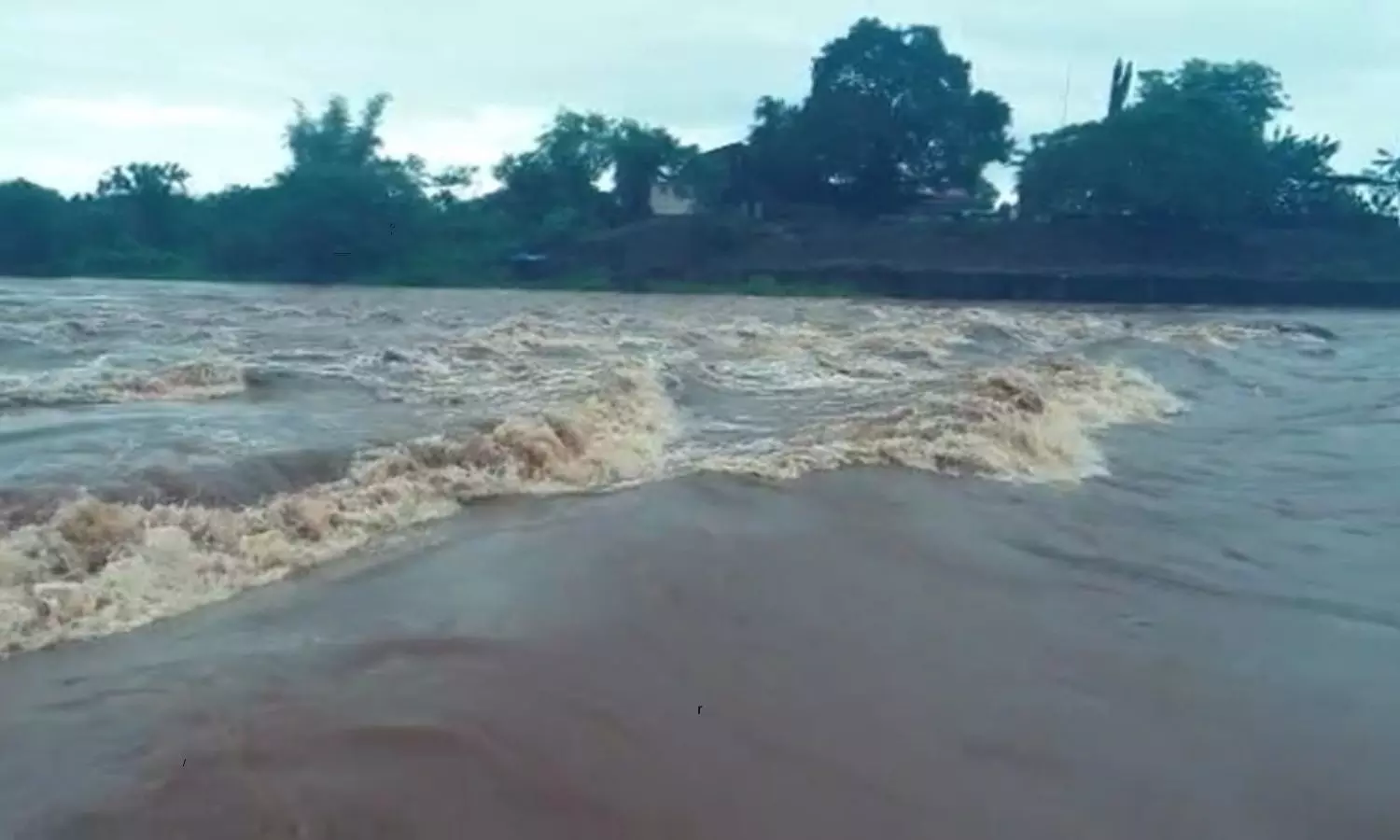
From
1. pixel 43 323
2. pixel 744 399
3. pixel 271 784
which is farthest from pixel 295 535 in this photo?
pixel 43 323

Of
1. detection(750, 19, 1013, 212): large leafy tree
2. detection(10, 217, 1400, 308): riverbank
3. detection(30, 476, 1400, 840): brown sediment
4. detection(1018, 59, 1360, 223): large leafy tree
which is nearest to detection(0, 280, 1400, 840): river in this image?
detection(30, 476, 1400, 840): brown sediment

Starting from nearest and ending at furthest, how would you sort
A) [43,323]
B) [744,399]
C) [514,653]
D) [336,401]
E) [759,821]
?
[759,821] → [514,653] → [336,401] → [744,399] → [43,323]

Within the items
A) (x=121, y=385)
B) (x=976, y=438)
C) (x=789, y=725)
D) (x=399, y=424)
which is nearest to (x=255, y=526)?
(x=789, y=725)

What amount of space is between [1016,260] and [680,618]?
129 feet

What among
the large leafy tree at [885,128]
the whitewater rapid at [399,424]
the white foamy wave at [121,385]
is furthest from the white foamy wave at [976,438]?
the large leafy tree at [885,128]

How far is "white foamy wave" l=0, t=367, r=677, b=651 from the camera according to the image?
4.50 metres

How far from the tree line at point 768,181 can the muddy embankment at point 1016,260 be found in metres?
1.22

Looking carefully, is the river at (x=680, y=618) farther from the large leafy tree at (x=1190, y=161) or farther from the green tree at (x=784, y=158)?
the green tree at (x=784, y=158)

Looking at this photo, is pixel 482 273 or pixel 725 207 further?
pixel 725 207

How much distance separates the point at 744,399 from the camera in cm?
1121

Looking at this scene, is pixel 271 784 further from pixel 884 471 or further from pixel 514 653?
pixel 884 471

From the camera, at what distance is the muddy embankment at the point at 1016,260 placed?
3872 cm

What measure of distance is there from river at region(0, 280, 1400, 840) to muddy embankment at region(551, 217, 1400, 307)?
29190mm

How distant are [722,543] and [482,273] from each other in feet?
129
